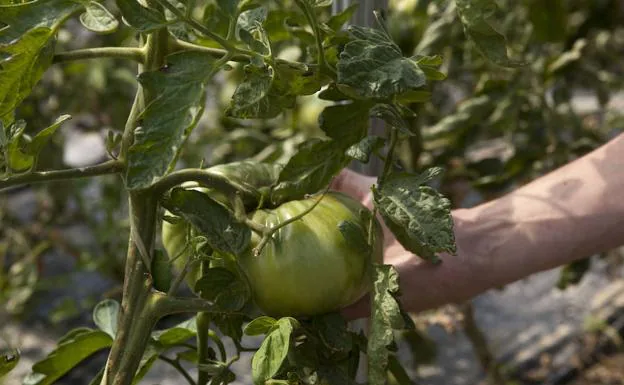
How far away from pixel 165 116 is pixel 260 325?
0.59 feet

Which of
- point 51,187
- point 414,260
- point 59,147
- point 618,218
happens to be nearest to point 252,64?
point 414,260

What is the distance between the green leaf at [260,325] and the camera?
2.03 feet

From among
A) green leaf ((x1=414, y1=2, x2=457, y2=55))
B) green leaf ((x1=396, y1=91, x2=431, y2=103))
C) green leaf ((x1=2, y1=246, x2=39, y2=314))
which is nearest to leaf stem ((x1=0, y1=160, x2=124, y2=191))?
green leaf ((x1=396, y1=91, x2=431, y2=103))

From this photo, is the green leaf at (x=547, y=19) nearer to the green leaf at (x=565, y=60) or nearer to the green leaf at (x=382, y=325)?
the green leaf at (x=565, y=60)

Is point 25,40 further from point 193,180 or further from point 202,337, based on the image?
point 202,337

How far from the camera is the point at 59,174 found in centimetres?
60

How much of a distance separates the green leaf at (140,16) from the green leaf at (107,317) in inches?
12.8

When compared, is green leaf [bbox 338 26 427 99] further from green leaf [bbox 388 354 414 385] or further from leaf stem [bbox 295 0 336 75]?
green leaf [bbox 388 354 414 385]

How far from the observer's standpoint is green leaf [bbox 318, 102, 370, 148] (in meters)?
0.66

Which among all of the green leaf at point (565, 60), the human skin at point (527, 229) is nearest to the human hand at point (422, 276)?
the human skin at point (527, 229)

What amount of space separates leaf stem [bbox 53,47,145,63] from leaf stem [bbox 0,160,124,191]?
78mm

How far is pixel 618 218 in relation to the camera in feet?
3.16

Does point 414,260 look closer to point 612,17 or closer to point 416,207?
point 416,207

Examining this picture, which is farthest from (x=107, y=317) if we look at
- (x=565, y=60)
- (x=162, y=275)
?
(x=565, y=60)
